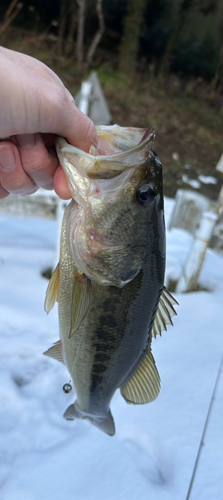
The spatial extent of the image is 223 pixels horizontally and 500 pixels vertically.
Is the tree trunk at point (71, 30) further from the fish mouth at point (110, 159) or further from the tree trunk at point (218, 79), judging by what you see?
the fish mouth at point (110, 159)

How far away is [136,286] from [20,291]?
203cm

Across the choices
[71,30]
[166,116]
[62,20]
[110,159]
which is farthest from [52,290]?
[62,20]

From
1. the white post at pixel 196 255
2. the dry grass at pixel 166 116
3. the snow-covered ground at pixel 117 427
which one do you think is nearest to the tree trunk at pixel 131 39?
the dry grass at pixel 166 116

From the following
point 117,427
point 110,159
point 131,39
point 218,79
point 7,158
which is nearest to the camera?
point 110,159

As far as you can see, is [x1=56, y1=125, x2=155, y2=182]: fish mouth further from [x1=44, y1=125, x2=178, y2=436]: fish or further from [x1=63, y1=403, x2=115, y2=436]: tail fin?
[x1=63, y1=403, x2=115, y2=436]: tail fin

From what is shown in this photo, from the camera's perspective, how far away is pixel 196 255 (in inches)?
127

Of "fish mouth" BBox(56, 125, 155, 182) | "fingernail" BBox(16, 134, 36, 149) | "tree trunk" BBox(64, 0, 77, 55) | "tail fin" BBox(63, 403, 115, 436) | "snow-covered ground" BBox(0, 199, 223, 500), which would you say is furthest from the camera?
"tree trunk" BBox(64, 0, 77, 55)

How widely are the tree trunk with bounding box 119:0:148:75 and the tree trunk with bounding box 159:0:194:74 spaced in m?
1.64

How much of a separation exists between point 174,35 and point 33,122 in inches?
604

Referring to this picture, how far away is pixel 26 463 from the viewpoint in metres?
1.67

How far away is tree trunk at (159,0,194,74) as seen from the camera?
43.2 feet

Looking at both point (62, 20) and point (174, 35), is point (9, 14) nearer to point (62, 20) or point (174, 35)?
point (62, 20)

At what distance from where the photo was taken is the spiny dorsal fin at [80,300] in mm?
1097

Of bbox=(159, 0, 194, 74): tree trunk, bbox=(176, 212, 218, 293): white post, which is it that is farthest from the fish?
bbox=(159, 0, 194, 74): tree trunk
